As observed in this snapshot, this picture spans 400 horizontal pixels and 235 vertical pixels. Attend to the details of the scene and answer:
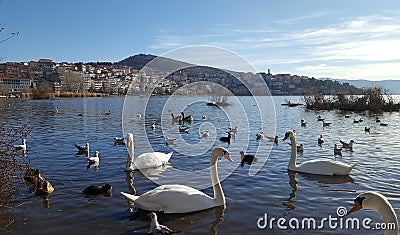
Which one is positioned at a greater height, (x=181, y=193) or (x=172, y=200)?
(x=181, y=193)

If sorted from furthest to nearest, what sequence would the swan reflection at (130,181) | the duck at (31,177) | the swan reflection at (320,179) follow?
1. the swan reflection at (320,179)
2. the swan reflection at (130,181)
3. the duck at (31,177)

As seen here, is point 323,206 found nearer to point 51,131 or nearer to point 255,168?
point 255,168

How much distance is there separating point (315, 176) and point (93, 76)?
148890mm

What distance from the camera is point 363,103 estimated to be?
44000 millimetres

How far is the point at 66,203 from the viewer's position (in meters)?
8.38

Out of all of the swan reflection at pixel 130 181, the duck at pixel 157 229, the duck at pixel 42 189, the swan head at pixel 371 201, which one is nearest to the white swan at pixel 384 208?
the swan head at pixel 371 201

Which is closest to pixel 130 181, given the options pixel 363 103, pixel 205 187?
pixel 205 187

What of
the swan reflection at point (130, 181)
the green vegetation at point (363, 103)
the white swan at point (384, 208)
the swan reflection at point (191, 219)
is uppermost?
the green vegetation at point (363, 103)

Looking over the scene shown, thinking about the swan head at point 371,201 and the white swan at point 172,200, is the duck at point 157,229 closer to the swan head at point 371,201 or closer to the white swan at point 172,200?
the white swan at point 172,200

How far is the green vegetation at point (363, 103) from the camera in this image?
1689 inches

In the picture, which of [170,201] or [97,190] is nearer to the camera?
[170,201]

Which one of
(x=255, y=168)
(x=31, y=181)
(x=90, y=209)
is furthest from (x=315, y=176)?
(x=31, y=181)

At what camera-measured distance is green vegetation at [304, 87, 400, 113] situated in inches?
1689

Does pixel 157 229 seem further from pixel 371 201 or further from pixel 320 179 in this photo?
pixel 320 179
